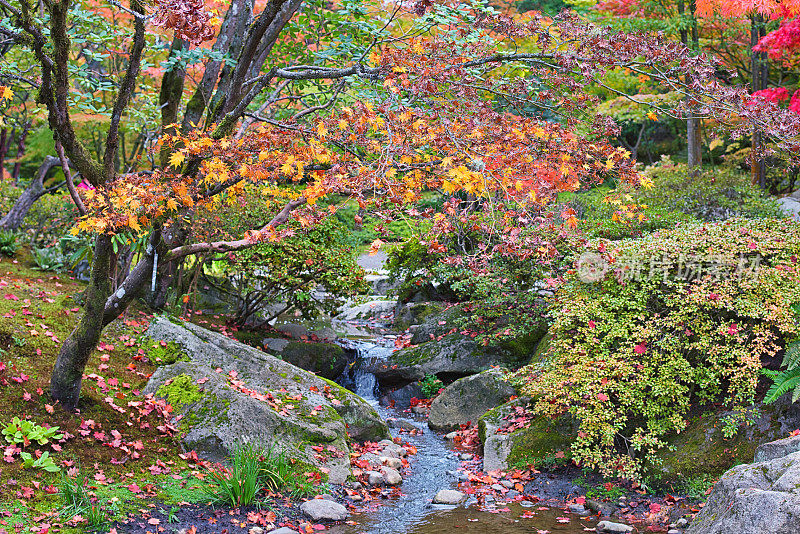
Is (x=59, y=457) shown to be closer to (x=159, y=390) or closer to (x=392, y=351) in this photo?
(x=159, y=390)

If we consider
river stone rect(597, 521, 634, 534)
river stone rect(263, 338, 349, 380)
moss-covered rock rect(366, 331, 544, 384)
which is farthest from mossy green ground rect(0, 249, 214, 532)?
moss-covered rock rect(366, 331, 544, 384)

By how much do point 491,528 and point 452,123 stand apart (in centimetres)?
347

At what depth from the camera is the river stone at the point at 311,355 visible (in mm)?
10305

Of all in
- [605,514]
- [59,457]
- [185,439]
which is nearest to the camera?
[59,457]

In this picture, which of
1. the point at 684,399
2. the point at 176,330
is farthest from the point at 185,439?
the point at 684,399

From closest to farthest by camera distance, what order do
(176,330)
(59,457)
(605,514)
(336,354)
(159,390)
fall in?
(59,457), (605,514), (159,390), (176,330), (336,354)

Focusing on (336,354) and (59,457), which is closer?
(59,457)

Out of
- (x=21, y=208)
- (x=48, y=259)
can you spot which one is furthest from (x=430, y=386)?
(x=21, y=208)

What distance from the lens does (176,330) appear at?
7488 mm

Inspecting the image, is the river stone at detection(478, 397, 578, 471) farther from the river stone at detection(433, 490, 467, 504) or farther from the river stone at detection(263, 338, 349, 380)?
the river stone at detection(263, 338, 349, 380)

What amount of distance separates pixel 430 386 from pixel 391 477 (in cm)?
369

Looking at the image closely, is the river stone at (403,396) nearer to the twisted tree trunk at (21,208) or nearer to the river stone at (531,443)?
the river stone at (531,443)

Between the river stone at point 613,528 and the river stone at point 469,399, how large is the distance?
3.12 m

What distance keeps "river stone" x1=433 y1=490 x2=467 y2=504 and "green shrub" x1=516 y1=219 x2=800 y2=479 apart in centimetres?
123
